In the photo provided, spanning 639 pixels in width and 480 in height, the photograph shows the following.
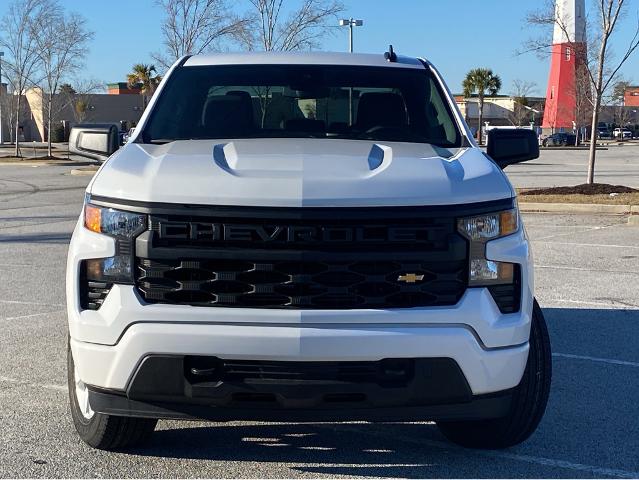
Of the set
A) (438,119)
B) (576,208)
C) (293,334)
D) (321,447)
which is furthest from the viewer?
(576,208)

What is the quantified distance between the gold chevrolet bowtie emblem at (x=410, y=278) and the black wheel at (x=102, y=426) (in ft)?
4.44

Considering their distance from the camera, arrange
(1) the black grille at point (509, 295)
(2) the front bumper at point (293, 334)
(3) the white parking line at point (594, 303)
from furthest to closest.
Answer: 1. (3) the white parking line at point (594, 303)
2. (1) the black grille at point (509, 295)
3. (2) the front bumper at point (293, 334)

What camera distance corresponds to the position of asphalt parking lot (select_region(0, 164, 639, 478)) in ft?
13.6

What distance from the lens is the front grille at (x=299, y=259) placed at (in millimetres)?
3664

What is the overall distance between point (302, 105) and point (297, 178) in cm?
181

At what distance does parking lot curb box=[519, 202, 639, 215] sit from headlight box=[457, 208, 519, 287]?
43.7ft

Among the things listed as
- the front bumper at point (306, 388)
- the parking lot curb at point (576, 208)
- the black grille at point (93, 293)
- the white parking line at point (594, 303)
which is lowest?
the parking lot curb at point (576, 208)

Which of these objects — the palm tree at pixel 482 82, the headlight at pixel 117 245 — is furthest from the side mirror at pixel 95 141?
the palm tree at pixel 482 82

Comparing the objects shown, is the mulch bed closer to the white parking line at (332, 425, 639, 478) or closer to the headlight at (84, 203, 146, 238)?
the white parking line at (332, 425, 639, 478)

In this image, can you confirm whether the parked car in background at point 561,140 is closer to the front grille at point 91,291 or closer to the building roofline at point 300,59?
the building roofline at point 300,59

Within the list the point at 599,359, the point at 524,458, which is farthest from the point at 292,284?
the point at 599,359

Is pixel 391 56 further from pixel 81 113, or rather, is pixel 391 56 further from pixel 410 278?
pixel 81 113

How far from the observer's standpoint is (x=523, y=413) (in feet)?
13.7

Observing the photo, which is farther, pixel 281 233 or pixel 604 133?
pixel 604 133
